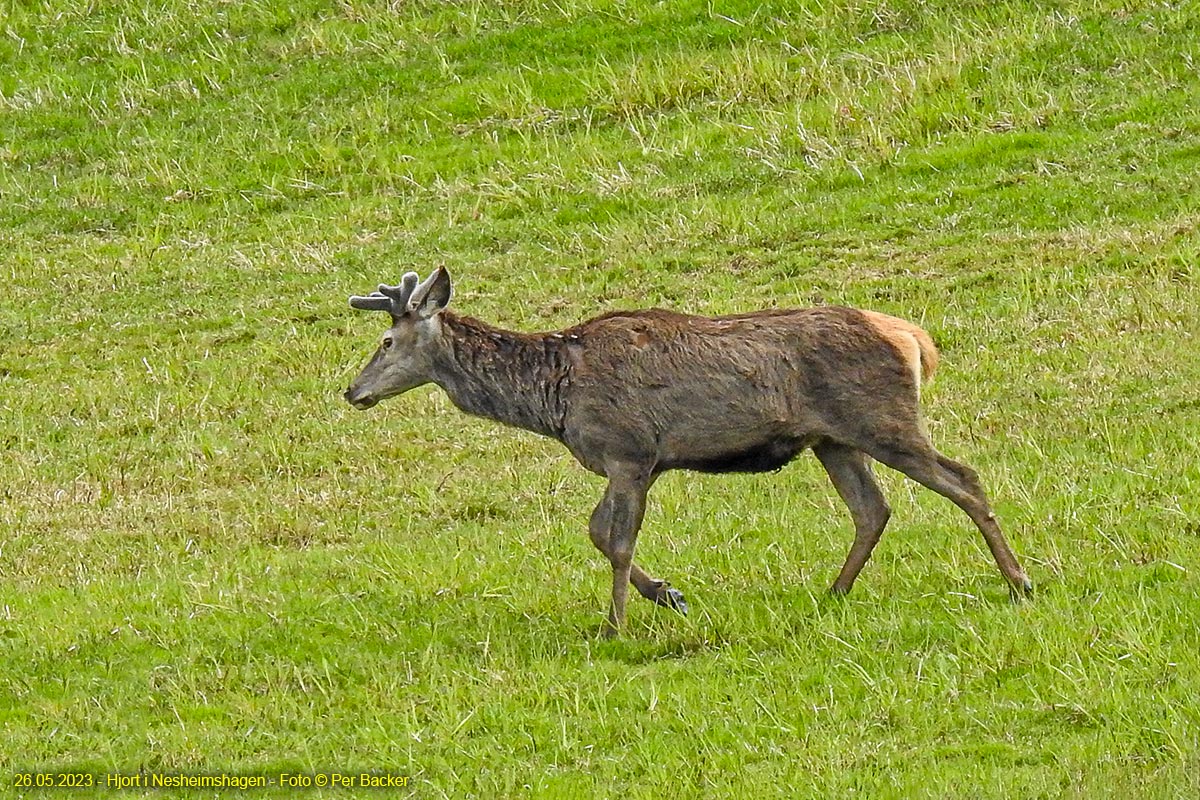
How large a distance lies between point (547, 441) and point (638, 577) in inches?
169

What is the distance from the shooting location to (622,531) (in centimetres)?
1031

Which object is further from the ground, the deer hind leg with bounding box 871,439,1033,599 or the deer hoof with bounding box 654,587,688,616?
the deer hind leg with bounding box 871,439,1033,599

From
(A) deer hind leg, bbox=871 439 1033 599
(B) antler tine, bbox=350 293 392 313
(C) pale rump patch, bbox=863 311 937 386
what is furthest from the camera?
(B) antler tine, bbox=350 293 392 313

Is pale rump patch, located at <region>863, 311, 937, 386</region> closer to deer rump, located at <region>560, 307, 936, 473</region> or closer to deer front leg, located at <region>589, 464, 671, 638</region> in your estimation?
deer rump, located at <region>560, 307, 936, 473</region>

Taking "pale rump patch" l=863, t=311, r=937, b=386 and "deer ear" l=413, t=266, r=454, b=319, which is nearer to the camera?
"pale rump patch" l=863, t=311, r=937, b=386

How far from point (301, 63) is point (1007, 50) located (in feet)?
31.6

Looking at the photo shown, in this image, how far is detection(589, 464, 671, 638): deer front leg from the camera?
1020 centimetres

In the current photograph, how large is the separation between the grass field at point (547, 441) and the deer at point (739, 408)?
43 centimetres

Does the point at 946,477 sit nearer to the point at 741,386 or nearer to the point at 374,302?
the point at 741,386

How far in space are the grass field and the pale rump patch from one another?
1066 millimetres

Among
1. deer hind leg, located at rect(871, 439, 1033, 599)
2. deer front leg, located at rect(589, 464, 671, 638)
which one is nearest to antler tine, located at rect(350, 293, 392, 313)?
deer front leg, located at rect(589, 464, 671, 638)

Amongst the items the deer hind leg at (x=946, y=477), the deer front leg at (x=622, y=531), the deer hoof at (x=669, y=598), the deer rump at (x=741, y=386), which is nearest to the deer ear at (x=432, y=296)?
the deer rump at (x=741, y=386)

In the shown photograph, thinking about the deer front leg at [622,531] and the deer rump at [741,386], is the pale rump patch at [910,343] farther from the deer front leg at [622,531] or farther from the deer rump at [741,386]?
the deer front leg at [622,531]

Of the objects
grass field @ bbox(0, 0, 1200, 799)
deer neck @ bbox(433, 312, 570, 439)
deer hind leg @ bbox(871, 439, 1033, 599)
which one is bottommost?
grass field @ bbox(0, 0, 1200, 799)
